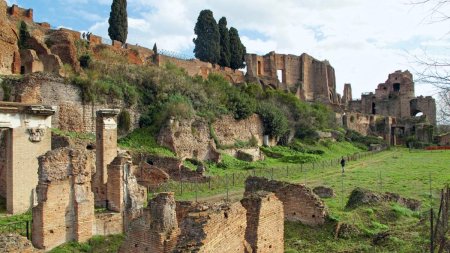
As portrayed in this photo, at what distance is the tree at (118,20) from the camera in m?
44.5

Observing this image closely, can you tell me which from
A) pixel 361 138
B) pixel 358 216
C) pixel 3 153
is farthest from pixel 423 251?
pixel 361 138

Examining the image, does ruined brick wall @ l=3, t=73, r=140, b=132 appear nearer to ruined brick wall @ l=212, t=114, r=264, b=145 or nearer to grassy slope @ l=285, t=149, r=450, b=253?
ruined brick wall @ l=212, t=114, r=264, b=145

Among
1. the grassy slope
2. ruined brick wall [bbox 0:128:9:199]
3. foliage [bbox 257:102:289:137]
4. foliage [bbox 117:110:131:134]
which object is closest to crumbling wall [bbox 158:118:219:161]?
foliage [bbox 117:110:131:134]

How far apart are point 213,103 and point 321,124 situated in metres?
18.6

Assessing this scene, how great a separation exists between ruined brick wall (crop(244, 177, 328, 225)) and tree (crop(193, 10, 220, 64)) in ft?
146

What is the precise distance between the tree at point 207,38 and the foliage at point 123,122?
27.5 meters

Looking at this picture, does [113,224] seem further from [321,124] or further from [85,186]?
[321,124]

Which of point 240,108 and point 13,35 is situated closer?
point 13,35

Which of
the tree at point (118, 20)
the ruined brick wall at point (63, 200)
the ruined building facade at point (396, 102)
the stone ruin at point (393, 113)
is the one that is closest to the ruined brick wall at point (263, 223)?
the ruined brick wall at point (63, 200)

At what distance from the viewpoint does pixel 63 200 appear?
40.4ft

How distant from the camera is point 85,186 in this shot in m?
12.8

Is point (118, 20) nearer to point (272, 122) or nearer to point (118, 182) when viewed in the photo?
point (272, 122)

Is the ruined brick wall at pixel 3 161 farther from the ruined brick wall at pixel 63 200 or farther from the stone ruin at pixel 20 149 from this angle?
the ruined brick wall at pixel 63 200

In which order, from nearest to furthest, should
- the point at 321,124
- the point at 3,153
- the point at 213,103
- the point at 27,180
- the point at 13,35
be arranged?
the point at 27,180
the point at 3,153
the point at 13,35
the point at 213,103
the point at 321,124
